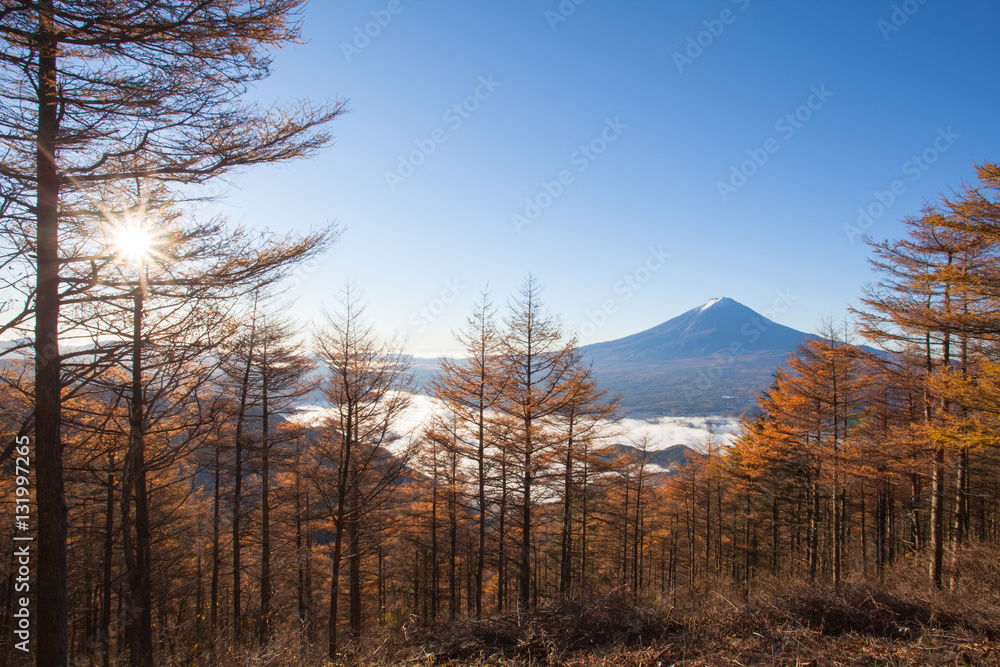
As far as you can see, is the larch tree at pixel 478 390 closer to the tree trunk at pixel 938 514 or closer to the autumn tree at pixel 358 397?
the autumn tree at pixel 358 397

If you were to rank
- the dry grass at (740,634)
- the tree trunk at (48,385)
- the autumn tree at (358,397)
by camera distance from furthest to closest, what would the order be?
the autumn tree at (358,397) < the dry grass at (740,634) < the tree trunk at (48,385)

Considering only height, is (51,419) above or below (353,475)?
above

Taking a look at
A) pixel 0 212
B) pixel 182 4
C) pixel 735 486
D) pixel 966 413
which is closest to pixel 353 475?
pixel 0 212

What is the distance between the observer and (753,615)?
618 cm

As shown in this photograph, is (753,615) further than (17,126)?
Yes

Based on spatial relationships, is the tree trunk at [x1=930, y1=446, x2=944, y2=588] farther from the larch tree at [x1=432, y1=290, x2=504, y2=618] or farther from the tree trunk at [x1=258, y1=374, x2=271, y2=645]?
the tree trunk at [x1=258, y1=374, x2=271, y2=645]

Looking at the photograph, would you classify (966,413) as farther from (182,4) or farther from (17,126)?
(17,126)

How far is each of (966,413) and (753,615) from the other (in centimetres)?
909

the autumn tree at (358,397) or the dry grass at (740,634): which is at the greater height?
the autumn tree at (358,397)

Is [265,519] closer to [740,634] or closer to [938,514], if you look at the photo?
[740,634]

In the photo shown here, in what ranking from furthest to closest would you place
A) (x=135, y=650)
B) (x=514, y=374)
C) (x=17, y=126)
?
(x=514, y=374) < (x=135, y=650) < (x=17, y=126)

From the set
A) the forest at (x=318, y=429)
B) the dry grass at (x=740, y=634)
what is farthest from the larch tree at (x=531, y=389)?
the dry grass at (x=740, y=634)

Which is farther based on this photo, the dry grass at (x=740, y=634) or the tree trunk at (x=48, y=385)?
the dry grass at (x=740, y=634)

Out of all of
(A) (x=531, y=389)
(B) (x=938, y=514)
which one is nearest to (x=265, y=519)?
(A) (x=531, y=389)
